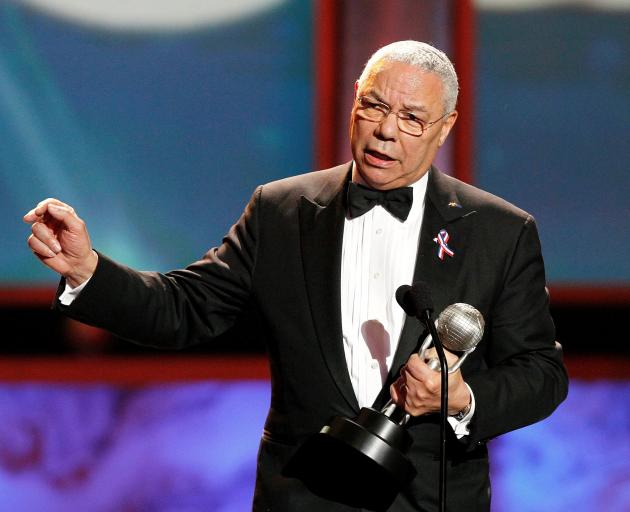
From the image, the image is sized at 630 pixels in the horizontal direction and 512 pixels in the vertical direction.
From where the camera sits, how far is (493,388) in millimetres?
1762

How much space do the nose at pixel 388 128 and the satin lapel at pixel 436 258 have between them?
0.17 m

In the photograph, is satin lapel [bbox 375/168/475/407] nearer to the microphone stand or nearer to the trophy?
the trophy

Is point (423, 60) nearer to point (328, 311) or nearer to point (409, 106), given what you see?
point (409, 106)

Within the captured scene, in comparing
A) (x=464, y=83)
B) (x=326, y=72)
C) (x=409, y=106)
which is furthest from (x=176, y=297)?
(x=464, y=83)

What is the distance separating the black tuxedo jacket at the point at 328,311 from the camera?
1801 mm

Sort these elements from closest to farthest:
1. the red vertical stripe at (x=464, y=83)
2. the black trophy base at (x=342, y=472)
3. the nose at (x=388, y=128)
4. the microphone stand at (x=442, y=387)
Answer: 1. the microphone stand at (x=442, y=387)
2. the black trophy base at (x=342, y=472)
3. the nose at (x=388, y=128)
4. the red vertical stripe at (x=464, y=83)

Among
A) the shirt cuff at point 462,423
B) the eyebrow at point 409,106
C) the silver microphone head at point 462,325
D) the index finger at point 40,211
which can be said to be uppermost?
the eyebrow at point 409,106

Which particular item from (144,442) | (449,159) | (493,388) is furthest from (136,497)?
(493,388)

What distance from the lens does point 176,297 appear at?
1919 mm

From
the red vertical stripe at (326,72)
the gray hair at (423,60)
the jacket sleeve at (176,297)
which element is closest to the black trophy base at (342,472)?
the jacket sleeve at (176,297)

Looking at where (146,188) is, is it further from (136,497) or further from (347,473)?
(347,473)

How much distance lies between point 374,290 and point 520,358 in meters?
0.30

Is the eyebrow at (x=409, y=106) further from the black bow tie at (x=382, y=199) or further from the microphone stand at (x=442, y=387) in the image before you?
the microphone stand at (x=442, y=387)

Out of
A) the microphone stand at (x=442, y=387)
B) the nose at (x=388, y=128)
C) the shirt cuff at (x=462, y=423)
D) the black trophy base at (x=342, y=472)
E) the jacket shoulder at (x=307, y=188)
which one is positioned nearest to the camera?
the microphone stand at (x=442, y=387)
